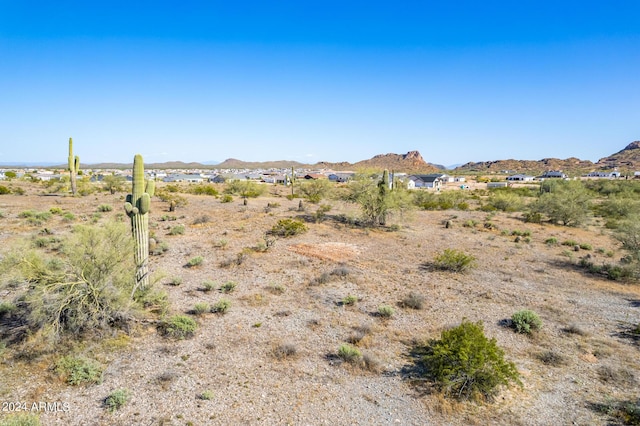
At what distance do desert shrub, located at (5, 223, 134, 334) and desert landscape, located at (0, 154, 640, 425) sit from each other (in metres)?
0.19

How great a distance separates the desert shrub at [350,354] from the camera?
24.0 feet

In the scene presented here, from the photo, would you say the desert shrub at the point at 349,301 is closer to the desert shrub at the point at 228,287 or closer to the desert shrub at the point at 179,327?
the desert shrub at the point at 228,287

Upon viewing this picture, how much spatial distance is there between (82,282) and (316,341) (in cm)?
556

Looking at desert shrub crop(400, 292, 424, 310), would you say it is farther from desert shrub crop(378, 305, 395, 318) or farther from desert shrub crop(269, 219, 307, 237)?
desert shrub crop(269, 219, 307, 237)

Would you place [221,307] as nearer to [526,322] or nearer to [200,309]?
[200,309]

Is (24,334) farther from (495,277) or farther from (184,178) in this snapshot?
(184,178)

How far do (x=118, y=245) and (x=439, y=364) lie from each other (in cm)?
819

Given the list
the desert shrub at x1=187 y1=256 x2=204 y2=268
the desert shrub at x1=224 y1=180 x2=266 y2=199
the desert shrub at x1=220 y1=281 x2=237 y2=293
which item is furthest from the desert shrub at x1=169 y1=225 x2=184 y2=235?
the desert shrub at x1=224 y1=180 x2=266 y2=199

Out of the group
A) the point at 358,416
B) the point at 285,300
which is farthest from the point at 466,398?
the point at 285,300

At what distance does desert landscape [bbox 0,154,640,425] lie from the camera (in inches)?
229

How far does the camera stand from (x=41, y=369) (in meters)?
6.46

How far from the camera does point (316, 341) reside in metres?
8.24

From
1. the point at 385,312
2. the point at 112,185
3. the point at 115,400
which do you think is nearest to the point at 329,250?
the point at 385,312

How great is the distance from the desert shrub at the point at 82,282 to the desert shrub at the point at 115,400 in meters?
2.24
